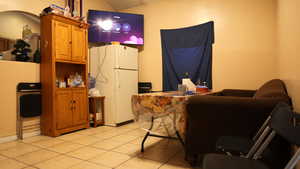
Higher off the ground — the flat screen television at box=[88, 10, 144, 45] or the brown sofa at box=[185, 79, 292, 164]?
the flat screen television at box=[88, 10, 144, 45]

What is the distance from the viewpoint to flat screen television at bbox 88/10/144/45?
4.19 m

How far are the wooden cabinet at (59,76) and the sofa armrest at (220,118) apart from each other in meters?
2.35

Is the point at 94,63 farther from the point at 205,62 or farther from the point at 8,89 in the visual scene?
the point at 205,62

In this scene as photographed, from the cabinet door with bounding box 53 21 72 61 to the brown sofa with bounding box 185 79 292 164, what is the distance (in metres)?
2.51

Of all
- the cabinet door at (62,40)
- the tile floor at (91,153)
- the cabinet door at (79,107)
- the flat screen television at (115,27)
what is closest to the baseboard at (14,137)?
the tile floor at (91,153)

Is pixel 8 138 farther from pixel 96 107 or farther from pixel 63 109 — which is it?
pixel 96 107

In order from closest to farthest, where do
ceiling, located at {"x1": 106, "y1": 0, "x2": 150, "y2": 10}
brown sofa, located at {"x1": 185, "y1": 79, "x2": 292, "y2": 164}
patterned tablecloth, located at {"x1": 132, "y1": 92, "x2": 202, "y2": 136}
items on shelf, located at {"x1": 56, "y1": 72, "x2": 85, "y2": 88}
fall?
brown sofa, located at {"x1": 185, "y1": 79, "x2": 292, "y2": 164}
patterned tablecloth, located at {"x1": 132, "y1": 92, "x2": 202, "y2": 136}
items on shelf, located at {"x1": 56, "y1": 72, "x2": 85, "y2": 88}
ceiling, located at {"x1": 106, "y1": 0, "x2": 150, "y2": 10}

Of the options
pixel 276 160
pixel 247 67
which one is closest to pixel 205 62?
pixel 247 67

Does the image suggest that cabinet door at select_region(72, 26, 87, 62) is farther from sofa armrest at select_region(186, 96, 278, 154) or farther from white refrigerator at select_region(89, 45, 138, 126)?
sofa armrest at select_region(186, 96, 278, 154)

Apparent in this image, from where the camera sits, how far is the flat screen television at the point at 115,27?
13.7 feet

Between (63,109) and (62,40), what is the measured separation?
126 cm

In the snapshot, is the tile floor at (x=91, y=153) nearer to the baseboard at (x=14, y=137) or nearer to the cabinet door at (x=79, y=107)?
the baseboard at (x=14, y=137)

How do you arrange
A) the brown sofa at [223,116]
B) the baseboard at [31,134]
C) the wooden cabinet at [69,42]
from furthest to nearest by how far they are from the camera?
the wooden cabinet at [69,42]
the baseboard at [31,134]
the brown sofa at [223,116]

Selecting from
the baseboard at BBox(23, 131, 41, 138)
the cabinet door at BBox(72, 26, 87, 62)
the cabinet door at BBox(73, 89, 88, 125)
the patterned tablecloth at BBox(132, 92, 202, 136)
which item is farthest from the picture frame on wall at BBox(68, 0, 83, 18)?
the patterned tablecloth at BBox(132, 92, 202, 136)
